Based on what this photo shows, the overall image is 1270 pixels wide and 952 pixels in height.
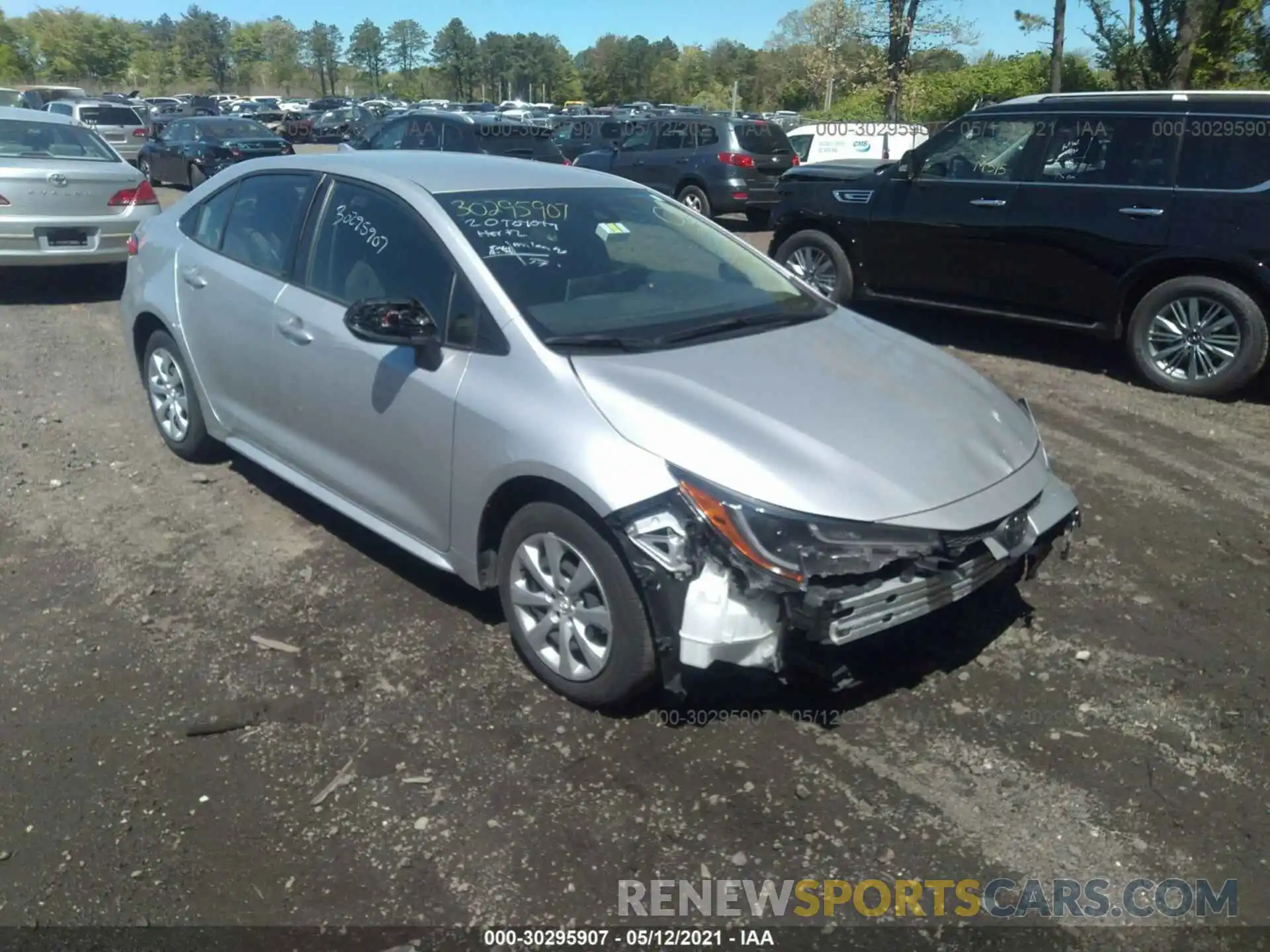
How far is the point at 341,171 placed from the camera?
465 cm

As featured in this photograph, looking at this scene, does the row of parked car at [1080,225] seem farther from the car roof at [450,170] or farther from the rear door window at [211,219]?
the rear door window at [211,219]

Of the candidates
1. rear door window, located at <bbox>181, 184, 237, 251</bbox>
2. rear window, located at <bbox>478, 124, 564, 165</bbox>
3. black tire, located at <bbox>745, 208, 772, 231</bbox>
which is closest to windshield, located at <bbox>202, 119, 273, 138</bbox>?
rear window, located at <bbox>478, 124, 564, 165</bbox>

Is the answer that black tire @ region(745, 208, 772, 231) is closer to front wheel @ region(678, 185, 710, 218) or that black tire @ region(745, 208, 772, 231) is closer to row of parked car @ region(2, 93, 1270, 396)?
front wheel @ region(678, 185, 710, 218)

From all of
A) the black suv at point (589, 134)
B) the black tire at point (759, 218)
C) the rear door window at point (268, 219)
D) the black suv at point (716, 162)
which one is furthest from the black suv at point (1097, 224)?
the black suv at point (589, 134)

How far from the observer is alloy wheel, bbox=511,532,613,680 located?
11.4ft

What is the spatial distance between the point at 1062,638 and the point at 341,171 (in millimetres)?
3461

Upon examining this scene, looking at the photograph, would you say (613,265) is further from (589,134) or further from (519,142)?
(589,134)

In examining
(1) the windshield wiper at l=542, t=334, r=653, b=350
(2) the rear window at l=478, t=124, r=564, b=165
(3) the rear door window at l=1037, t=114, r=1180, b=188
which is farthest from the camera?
(2) the rear window at l=478, t=124, r=564, b=165

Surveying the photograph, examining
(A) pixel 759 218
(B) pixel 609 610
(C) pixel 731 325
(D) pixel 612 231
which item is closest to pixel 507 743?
(B) pixel 609 610

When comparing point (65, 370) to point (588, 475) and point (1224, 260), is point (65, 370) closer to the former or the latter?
point (588, 475)

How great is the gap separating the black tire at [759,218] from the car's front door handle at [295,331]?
40.1 feet

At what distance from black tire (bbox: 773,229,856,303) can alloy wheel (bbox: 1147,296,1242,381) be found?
250cm

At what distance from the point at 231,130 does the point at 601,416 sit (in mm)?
19588

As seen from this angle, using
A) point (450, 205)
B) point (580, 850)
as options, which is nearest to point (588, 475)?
point (580, 850)
